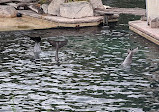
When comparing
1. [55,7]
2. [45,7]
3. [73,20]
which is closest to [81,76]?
[73,20]

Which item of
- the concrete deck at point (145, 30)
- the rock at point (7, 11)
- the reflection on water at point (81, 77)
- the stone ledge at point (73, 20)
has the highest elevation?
the rock at point (7, 11)

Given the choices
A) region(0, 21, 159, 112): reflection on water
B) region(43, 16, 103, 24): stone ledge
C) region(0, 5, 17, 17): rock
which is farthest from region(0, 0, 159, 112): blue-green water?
region(0, 5, 17, 17): rock

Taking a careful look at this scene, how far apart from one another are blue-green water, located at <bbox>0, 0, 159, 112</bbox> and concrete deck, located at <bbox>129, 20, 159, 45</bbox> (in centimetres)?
25

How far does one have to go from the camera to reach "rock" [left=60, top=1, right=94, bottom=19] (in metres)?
24.6

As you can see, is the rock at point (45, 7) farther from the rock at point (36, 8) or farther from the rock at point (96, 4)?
the rock at point (96, 4)

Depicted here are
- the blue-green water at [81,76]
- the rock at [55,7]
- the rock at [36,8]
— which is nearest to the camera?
the blue-green water at [81,76]

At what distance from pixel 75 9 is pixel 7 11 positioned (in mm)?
4142

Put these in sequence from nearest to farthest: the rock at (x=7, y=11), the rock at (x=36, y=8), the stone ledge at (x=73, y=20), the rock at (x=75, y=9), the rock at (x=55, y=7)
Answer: the stone ledge at (x=73, y=20) → the rock at (x=75, y=9) → the rock at (x=55, y=7) → the rock at (x=7, y=11) → the rock at (x=36, y=8)

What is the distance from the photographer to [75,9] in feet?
80.8

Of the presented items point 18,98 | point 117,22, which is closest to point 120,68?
point 18,98

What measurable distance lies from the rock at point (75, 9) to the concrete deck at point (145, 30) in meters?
2.93

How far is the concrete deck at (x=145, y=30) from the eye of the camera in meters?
19.6

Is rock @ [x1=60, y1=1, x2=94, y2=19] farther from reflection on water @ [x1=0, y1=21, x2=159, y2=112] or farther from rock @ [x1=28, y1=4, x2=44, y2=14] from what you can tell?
reflection on water @ [x1=0, y1=21, x2=159, y2=112]

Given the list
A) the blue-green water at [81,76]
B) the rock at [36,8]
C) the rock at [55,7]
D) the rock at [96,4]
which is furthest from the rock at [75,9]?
the blue-green water at [81,76]
